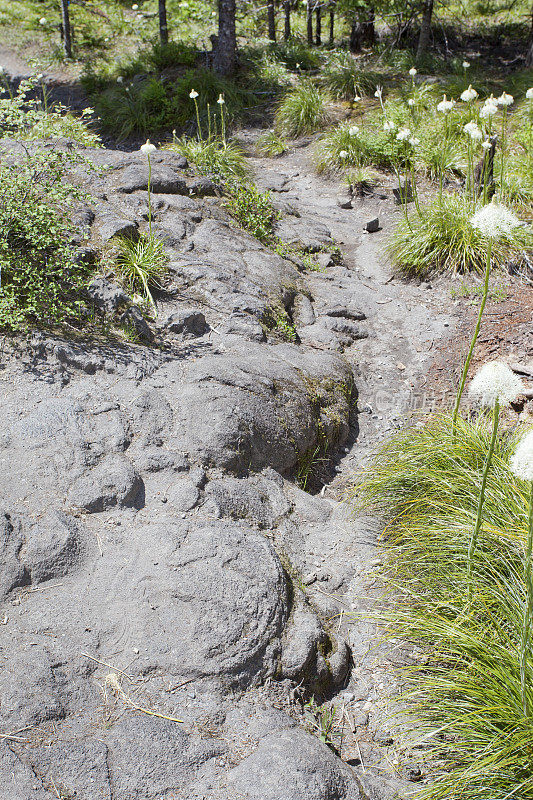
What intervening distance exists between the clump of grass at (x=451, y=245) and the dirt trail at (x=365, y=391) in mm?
268

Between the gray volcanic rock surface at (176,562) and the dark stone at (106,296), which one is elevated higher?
the dark stone at (106,296)

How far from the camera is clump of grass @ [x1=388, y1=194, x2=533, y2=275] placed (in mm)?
7105

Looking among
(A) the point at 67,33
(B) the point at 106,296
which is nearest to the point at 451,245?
(B) the point at 106,296

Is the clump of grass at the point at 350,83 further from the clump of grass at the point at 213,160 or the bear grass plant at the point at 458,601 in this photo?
the bear grass plant at the point at 458,601

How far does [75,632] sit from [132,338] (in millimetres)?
2343

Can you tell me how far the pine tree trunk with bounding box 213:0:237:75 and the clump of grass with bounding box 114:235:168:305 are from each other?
900cm

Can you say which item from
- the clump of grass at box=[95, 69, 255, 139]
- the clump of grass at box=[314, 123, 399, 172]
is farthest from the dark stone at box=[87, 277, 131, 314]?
the clump of grass at box=[95, 69, 255, 139]

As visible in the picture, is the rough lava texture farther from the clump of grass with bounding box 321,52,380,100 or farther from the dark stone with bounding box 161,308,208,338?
the clump of grass with bounding box 321,52,380,100

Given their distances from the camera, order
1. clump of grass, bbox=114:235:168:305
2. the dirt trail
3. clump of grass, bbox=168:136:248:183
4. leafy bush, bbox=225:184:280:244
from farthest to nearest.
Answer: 1. clump of grass, bbox=168:136:248:183
2. leafy bush, bbox=225:184:280:244
3. clump of grass, bbox=114:235:168:305
4. the dirt trail

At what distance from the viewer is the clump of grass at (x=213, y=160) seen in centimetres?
807

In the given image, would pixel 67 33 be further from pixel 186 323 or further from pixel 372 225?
pixel 186 323

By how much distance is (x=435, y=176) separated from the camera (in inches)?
361

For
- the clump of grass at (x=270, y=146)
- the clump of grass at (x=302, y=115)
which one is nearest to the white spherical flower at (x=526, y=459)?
the clump of grass at (x=270, y=146)

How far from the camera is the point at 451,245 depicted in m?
7.19
